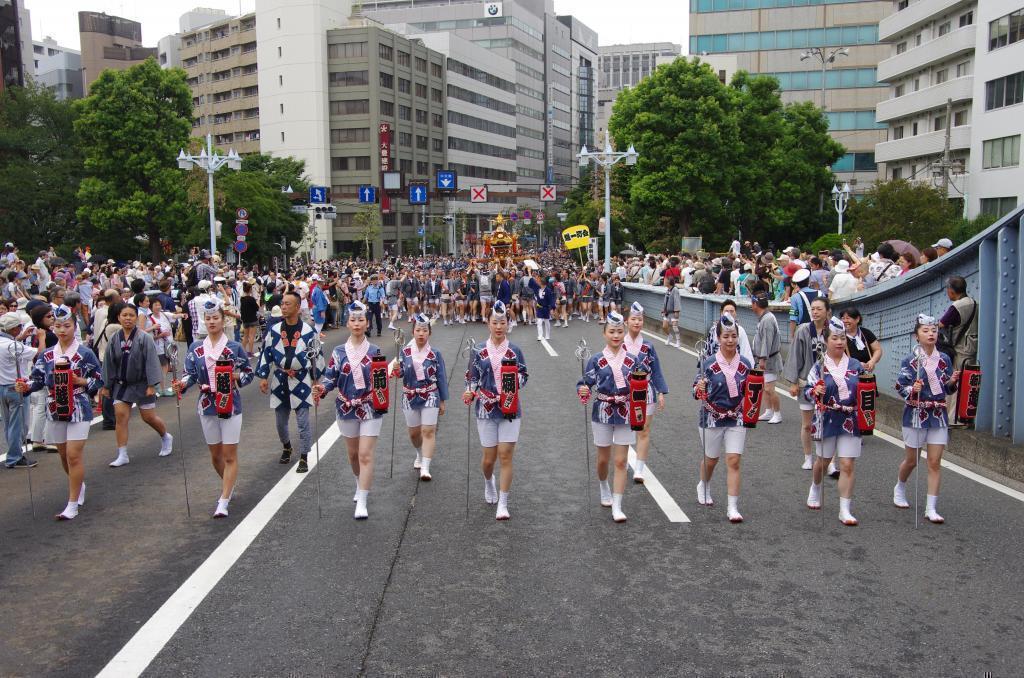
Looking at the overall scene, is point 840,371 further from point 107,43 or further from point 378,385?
point 107,43

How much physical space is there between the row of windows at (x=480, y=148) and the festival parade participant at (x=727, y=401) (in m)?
96.5

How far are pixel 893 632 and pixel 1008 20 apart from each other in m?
41.7

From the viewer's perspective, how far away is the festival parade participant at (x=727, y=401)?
8141mm

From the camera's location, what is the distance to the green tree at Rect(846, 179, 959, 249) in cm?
3303

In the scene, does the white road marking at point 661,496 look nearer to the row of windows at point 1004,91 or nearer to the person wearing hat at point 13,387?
the person wearing hat at point 13,387

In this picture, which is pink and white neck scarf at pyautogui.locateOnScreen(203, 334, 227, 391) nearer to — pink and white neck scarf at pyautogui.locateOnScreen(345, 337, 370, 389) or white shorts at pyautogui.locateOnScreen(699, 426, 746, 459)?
pink and white neck scarf at pyautogui.locateOnScreen(345, 337, 370, 389)

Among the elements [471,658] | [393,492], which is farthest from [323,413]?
[471,658]

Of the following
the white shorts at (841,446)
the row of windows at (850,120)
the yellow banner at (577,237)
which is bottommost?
the white shorts at (841,446)

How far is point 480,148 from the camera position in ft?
357

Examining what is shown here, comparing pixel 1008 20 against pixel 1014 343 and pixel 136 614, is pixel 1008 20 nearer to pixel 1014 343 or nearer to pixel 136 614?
pixel 1014 343

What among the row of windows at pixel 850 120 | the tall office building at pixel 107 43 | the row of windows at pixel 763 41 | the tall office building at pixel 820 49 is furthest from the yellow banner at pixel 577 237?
the tall office building at pixel 107 43

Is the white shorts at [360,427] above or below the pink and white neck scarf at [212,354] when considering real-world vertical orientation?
below

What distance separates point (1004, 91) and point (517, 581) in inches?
1656

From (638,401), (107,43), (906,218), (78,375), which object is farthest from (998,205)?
(107,43)
